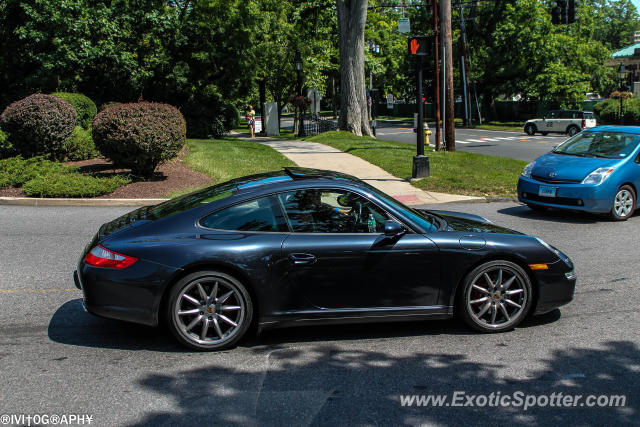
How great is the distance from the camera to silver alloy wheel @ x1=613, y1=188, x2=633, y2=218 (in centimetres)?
1015

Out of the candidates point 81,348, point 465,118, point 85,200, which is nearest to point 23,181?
point 85,200

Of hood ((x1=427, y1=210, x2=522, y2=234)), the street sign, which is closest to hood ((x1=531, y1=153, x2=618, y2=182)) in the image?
hood ((x1=427, y1=210, x2=522, y2=234))

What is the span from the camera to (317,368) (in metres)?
4.43

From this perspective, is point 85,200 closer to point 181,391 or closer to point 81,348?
point 81,348

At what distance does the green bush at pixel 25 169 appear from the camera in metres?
13.3

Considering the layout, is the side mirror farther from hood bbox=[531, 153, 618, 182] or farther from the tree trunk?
the tree trunk

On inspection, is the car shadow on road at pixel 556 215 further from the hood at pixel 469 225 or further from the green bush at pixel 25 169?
the green bush at pixel 25 169

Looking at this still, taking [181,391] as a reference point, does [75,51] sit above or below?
above

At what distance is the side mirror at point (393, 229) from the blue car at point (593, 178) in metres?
6.30

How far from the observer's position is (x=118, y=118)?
501 inches

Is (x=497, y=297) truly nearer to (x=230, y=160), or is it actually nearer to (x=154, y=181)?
(x=154, y=181)

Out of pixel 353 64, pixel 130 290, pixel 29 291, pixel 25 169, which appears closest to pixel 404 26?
pixel 353 64

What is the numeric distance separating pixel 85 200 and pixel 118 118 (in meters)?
1.86

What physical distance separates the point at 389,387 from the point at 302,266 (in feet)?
3.80
